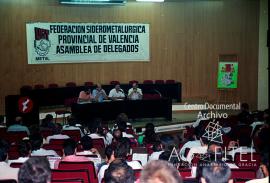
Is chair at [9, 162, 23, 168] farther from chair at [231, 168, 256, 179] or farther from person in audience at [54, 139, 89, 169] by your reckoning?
chair at [231, 168, 256, 179]

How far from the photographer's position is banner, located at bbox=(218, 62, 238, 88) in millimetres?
16859

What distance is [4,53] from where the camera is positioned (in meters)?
14.4

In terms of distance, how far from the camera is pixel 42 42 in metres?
14.7

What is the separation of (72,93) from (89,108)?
8.97 feet

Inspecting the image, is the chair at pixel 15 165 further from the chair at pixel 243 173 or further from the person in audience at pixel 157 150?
the chair at pixel 243 173

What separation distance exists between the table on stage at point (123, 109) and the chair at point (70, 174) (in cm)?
752

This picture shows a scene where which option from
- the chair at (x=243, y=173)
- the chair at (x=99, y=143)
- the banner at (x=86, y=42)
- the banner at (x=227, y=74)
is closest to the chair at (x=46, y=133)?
the chair at (x=99, y=143)

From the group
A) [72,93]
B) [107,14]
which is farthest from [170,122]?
[107,14]

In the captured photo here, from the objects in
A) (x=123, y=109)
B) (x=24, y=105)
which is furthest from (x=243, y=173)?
(x=123, y=109)

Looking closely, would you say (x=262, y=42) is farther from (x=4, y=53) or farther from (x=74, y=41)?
(x=4, y=53)

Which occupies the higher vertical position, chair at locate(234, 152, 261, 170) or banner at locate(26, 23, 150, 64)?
banner at locate(26, 23, 150, 64)

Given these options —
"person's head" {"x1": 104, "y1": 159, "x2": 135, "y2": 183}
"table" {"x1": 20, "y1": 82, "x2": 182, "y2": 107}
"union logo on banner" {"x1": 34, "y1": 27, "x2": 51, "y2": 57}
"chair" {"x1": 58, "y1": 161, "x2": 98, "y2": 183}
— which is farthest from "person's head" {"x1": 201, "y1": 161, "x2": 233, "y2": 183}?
"union logo on banner" {"x1": 34, "y1": 27, "x2": 51, "y2": 57}

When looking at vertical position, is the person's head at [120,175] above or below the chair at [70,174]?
above

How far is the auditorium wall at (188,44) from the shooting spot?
1577 cm
